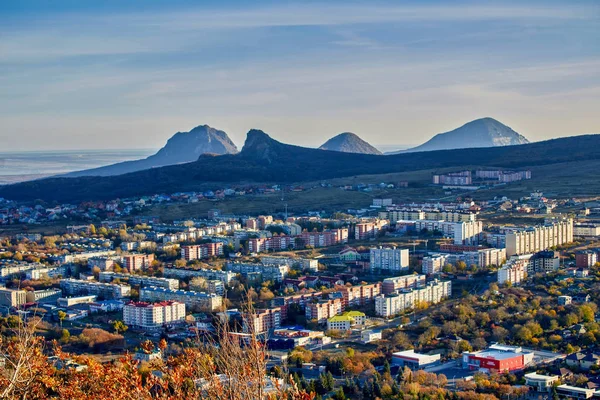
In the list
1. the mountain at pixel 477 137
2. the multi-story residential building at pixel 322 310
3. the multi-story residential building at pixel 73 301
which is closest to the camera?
the multi-story residential building at pixel 322 310

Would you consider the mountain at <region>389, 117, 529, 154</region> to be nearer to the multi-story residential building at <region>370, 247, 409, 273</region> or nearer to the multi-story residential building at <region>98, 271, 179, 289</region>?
the multi-story residential building at <region>370, 247, 409, 273</region>

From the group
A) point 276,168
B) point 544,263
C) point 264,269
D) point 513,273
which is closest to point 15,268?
point 264,269

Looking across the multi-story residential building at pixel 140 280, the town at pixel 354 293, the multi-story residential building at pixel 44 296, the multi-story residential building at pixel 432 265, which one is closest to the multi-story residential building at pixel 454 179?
the town at pixel 354 293

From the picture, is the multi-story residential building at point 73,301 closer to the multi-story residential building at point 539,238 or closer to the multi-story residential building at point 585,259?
the multi-story residential building at point 539,238

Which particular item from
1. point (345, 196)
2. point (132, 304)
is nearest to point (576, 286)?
point (132, 304)

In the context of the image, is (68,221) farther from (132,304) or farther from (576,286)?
(576,286)

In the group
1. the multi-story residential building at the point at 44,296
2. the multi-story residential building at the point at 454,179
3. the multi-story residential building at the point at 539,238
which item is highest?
the multi-story residential building at the point at 454,179
